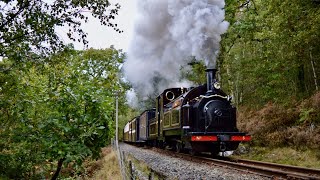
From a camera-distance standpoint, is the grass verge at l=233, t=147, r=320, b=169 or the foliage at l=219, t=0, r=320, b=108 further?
the foliage at l=219, t=0, r=320, b=108

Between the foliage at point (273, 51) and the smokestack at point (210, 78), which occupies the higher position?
the foliage at point (273, 51)

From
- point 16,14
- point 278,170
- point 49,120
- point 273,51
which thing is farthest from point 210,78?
point 16,14

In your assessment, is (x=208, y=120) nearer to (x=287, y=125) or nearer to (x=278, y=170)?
(x=278, y=170)

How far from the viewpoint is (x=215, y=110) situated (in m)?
12.4

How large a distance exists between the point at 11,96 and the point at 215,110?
8353 mm

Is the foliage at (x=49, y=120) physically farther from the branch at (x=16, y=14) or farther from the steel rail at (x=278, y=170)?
the steel rail at (x=278, y=170)

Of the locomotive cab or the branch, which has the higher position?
the branch

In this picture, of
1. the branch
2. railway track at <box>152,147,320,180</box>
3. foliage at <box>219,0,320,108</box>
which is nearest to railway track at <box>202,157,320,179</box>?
railway track at <box>152,147,320,180</box>

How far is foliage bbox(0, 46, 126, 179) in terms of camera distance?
16.8 ft

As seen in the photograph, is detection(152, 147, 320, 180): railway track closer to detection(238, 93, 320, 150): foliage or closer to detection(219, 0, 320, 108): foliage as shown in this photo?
detection(238, 93, 320, 150): foliage

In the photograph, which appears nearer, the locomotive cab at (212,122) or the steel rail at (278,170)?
the steel rail at (278,170)

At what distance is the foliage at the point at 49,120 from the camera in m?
5.12

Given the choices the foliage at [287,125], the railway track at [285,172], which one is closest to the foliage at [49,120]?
the railway track at [285,172]

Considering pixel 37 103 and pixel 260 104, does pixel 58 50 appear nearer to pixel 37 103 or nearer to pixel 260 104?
pixel 37 103
